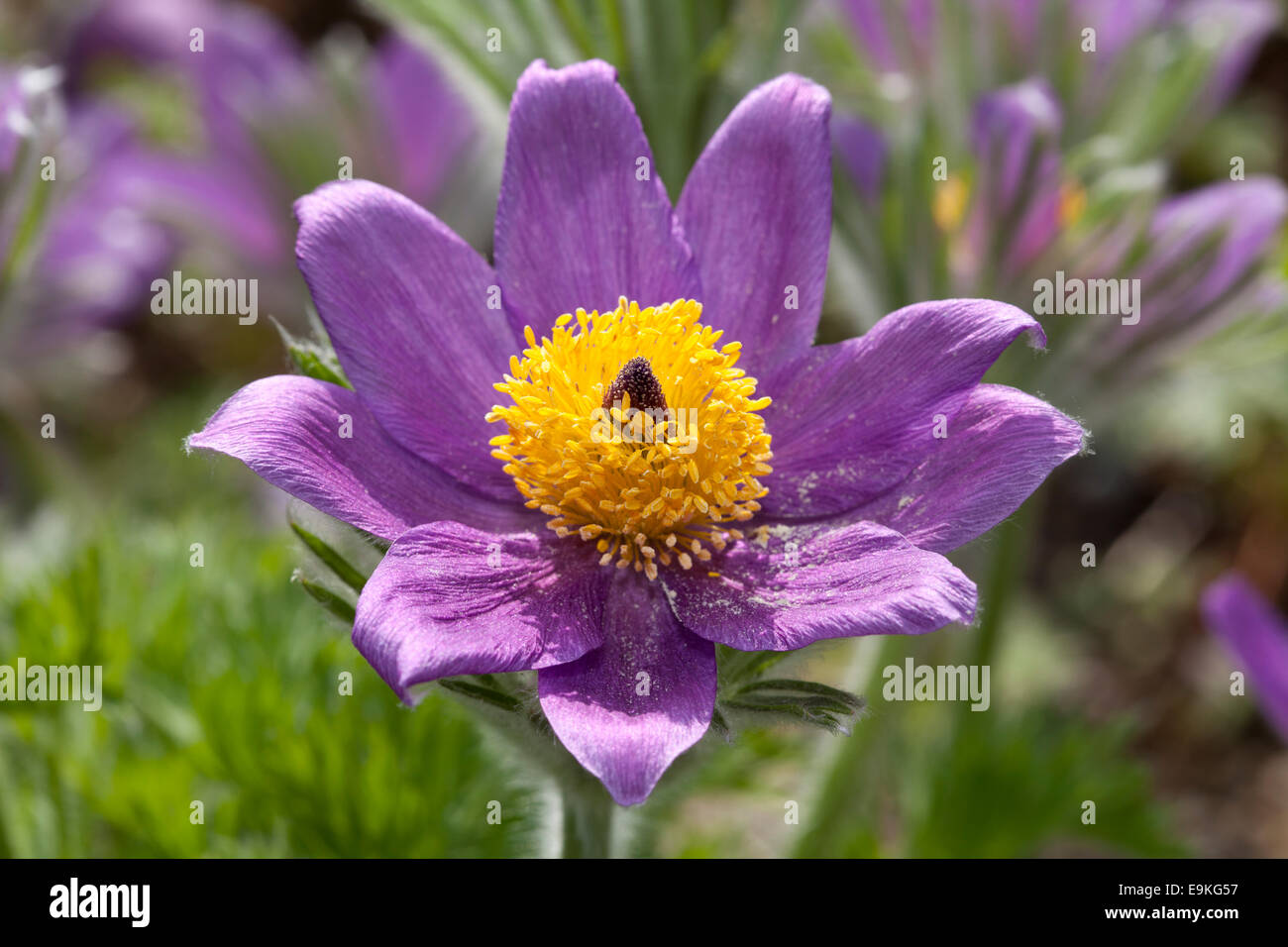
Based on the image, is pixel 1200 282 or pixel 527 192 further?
pixel 1200 282

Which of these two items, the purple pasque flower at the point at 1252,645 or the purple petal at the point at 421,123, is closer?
the purple pasque flower at the point at 1252,645

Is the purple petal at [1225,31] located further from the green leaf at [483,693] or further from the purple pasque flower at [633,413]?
the green leaf at [483,693]

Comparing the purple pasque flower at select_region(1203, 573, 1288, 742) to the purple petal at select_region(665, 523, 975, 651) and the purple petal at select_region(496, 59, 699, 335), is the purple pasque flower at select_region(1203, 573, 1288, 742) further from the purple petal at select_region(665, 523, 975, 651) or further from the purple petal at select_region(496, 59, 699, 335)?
the purple petal at select_region(496, 59, 699, 335)

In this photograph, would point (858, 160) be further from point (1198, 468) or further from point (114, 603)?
point (1198, 468)

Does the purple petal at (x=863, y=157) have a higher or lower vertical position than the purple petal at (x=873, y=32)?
lower

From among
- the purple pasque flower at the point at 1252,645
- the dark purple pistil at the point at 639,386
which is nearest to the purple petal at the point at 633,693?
the dark purple pistil at the point at 639,386
